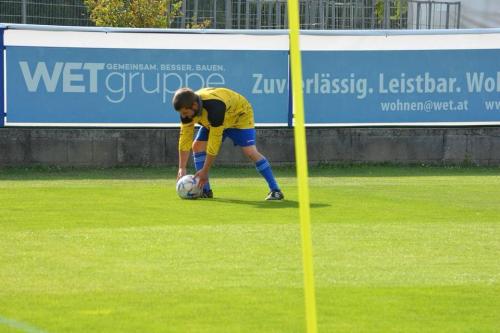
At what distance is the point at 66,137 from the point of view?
19.6m

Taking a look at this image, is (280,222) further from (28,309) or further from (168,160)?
(168,160)

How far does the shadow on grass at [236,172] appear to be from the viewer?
18516 millimetres

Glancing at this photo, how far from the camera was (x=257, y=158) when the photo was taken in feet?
50.5

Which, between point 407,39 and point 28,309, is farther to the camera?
point 407,39

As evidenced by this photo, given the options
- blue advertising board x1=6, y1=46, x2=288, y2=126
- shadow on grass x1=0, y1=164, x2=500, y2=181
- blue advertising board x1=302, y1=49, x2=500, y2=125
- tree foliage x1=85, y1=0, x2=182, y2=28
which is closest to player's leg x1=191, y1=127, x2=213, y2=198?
shadow on grass x1=0, y1=164, x2=500, y2=181

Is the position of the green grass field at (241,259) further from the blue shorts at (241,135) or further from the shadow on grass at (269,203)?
the blue shorts at (241,135)

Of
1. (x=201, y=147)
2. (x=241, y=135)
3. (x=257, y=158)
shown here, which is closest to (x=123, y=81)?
(x=201, y=147)

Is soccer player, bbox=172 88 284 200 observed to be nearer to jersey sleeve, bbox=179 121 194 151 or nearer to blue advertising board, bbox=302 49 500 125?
jersey sleeve, bbox=179 121 194 151

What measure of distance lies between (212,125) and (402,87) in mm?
6637

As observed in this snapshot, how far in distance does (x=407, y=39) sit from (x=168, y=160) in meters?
4.49

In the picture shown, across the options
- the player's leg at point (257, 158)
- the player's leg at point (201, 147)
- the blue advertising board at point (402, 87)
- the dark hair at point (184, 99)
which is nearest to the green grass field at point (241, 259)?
the player's leg at point (257, 158)

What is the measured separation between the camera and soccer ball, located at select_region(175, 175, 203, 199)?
15.1 meters

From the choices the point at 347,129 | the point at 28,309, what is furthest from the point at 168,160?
the point at 28,309

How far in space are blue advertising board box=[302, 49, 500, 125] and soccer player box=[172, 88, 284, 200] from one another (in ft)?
16.5
